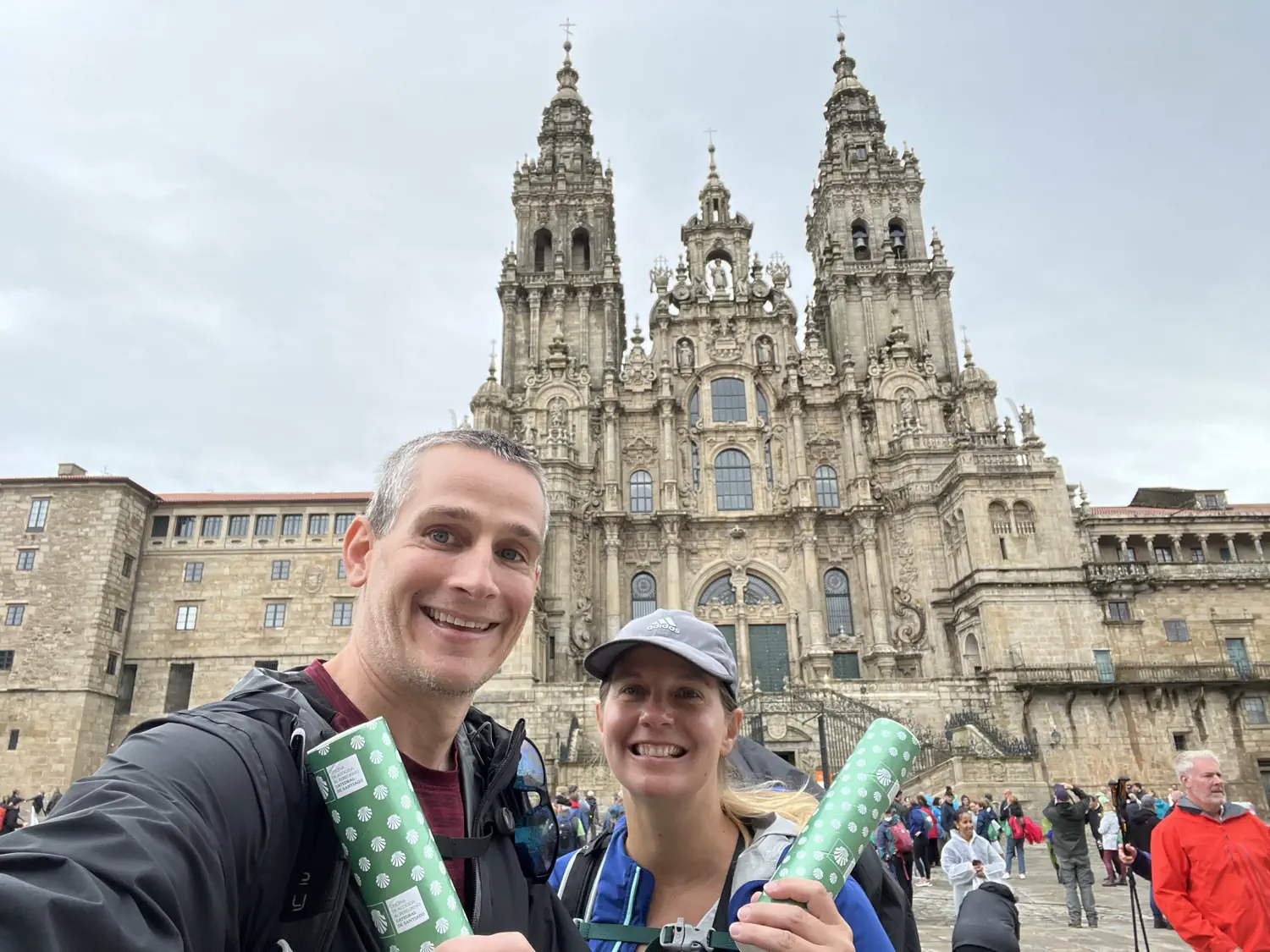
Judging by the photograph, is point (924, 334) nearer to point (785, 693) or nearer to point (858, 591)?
point (858, 591)

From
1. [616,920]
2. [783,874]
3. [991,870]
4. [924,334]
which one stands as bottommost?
[991,870]

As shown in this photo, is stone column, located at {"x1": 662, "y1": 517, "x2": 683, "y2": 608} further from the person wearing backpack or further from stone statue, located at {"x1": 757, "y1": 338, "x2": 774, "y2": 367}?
the person wearing backpack

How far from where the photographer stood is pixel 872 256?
4022 centimetres

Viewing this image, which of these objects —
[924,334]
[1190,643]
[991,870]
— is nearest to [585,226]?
[924,334]

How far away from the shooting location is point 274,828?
1.33 m

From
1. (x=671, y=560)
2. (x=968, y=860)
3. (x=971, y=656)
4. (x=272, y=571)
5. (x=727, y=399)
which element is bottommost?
(x=968, y=860)

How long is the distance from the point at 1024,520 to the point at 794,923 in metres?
31.5

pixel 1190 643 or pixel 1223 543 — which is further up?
pixel 1223 543

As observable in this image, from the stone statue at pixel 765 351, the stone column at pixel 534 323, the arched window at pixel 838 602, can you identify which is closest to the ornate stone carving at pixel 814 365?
the stone statue at pixel 765 351

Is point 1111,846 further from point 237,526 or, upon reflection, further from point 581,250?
point 581,250

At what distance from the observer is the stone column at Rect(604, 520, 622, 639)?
33344mm

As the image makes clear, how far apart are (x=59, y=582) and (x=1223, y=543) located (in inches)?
1903

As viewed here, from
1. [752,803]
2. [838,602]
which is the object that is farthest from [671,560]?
[752,803]

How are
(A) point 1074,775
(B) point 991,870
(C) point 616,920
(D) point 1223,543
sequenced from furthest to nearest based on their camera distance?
(D) point 1223,543 < (A) point 1074,775 < (B) point 991,870 < (C) point 616,920
